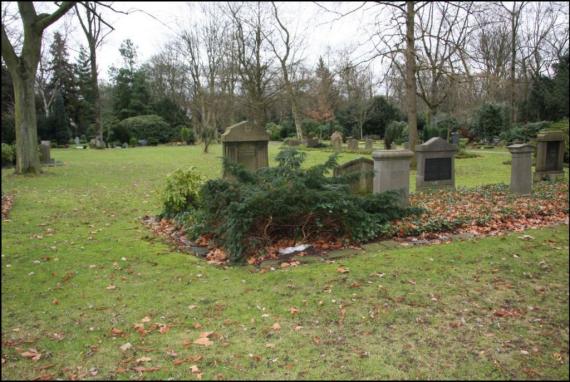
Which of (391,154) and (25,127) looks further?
(25,127)

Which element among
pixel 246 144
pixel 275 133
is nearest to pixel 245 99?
pixel 275 133

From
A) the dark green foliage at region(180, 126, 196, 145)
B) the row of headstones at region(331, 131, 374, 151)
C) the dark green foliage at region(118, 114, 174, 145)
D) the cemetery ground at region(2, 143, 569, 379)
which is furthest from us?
the dark green foliage at region(118, 114, 174, 145)

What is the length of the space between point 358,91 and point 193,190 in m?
39.6

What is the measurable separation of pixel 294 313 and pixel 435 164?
9335 millimetres

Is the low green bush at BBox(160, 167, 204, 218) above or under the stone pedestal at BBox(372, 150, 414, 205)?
under

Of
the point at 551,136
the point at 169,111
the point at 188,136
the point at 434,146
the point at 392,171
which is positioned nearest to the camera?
the point at 392,171

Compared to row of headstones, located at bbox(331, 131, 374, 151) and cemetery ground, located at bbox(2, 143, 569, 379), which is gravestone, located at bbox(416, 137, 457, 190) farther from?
row of headstones, located at bbox(331, 131, 374, 151)

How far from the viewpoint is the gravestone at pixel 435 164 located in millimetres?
12016

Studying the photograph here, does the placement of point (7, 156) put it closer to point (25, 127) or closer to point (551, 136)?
point (25, 127)

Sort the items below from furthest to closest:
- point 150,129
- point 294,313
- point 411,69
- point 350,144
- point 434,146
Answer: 1. point 150,129
2. point 350,144
3. point 411,69
4. point 434,146
5. point 294,313

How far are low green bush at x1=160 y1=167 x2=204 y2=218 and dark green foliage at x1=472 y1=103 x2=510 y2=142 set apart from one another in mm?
29840

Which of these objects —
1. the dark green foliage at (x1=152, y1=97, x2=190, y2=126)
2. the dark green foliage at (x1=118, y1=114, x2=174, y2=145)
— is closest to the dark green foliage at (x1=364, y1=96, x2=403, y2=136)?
the dark green foliage at (x1=118, y1=114, x2=174, y2=145)

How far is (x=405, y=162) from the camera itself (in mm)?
8258

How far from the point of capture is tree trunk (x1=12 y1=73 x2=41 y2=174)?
49.5ft
